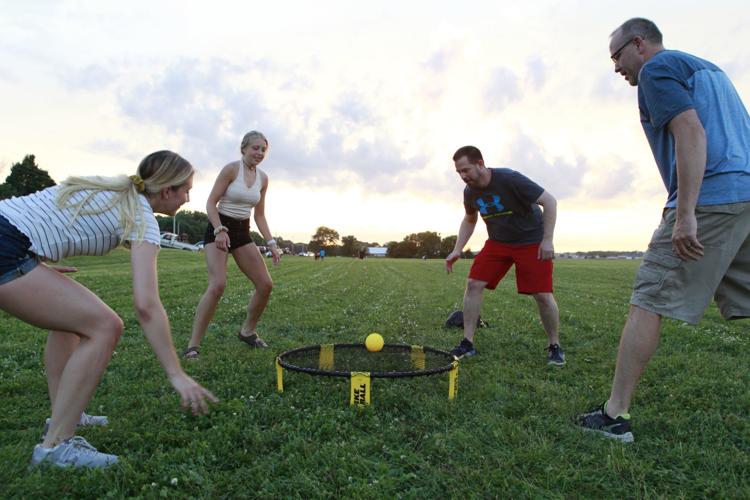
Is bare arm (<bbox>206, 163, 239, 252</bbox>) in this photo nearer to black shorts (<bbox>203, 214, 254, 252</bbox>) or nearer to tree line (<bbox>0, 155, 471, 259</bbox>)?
black shorts (<bbox>203, 214, 254, 252</bbox>)

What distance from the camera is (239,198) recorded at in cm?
556

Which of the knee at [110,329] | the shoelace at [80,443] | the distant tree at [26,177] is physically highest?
the distant tree at [26,177]

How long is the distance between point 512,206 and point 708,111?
265 cm

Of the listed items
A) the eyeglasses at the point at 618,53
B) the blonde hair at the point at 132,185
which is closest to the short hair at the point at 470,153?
the eyeglasses at the point at 618,53

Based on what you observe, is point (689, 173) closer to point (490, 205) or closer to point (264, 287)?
point (490, 205)

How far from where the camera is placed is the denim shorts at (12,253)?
2645 mm

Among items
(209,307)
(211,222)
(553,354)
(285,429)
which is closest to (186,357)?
(209,307)

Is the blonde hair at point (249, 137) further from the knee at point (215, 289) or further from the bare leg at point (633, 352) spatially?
the bare leg at point (633, 352)

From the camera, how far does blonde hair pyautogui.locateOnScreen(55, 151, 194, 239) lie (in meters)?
2.86

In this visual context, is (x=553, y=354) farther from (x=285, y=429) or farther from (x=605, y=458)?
(x=285, y=429)

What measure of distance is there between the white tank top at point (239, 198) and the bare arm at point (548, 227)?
3.19 meters

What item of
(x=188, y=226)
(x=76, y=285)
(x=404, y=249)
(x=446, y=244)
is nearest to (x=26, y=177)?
(x=188, y=226)

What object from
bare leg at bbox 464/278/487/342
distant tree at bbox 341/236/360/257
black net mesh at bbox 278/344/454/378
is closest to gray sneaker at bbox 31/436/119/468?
black net mesh at bbox 278/344/454/378

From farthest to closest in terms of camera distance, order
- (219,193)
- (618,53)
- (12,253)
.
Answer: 1. (219,193)
2. (618,53)
3. (12,253)
